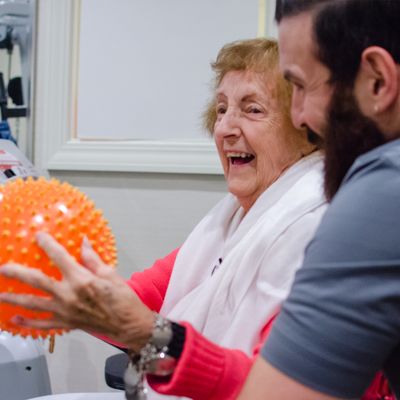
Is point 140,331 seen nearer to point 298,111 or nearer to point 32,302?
point 32,302

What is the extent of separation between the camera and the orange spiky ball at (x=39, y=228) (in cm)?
75

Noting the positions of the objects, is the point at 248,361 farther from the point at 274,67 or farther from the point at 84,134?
the point at 84,134

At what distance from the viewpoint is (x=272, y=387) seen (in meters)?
0.66

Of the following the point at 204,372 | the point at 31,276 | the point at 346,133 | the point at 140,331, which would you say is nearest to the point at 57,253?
the point at 31,276

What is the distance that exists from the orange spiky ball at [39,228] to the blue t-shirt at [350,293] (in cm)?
29

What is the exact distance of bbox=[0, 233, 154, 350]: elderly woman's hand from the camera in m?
0.69

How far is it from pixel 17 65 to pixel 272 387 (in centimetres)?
183

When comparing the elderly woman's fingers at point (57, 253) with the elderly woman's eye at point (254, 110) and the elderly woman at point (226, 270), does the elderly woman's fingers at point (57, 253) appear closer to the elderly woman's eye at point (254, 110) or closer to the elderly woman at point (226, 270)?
the elderly woman at point (226, 270)

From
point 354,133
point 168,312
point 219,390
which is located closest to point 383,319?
point 354,133

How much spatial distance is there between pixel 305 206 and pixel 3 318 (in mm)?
555

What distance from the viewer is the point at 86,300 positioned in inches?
27.4

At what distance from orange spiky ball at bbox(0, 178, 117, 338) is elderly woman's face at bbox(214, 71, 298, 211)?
0.54m

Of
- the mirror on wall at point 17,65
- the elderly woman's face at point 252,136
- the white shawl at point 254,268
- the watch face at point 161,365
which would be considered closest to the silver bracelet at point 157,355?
the watch face at point 161,365

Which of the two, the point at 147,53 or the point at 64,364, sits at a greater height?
the point at 147,53
